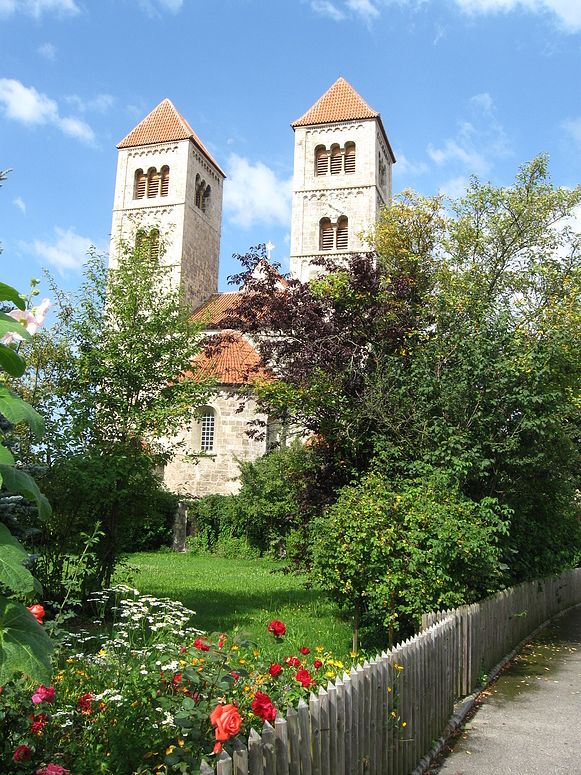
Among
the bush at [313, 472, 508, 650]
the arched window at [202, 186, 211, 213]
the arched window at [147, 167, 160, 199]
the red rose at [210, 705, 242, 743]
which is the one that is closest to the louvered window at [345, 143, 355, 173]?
the arched window at [202, 186, 211, 213]

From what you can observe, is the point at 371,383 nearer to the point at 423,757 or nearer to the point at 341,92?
the point at 423,757

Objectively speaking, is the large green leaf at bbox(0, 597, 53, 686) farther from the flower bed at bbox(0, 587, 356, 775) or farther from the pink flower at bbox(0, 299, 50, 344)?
the flower bed at bbox(0, 587, 356, 775)

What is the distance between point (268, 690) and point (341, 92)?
46.3 metres

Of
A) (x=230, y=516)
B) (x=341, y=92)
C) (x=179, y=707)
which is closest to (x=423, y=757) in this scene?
(x=179, y=707)

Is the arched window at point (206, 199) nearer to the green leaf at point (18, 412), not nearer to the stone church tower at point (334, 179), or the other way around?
the stone church tower at point (334, 179)

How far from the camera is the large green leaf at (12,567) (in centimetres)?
207

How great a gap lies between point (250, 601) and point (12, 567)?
540 inches

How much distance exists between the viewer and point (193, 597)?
1521 cm

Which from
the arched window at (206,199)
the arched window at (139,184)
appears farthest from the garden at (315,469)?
the arched window at (206,199)

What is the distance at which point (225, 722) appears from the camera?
3010mm

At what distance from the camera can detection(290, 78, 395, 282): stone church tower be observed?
138 feet

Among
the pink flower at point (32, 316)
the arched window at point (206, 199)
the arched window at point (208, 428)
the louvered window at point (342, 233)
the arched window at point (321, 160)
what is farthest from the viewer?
the arched window at point (206, 199)

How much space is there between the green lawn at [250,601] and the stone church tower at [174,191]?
25.0 metres

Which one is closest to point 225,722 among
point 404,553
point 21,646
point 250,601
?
point 21,646
